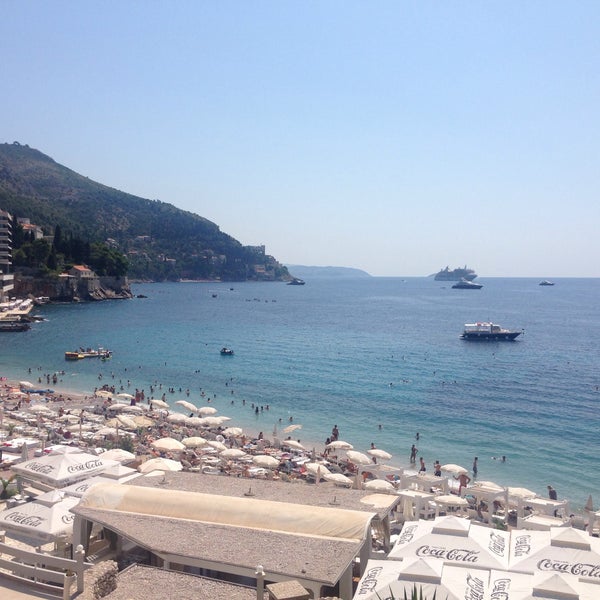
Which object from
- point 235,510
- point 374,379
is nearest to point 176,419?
point 235,510

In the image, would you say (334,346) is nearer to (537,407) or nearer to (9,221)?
(537,407)

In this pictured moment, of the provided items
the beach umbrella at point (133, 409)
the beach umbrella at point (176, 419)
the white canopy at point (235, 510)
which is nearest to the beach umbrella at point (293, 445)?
the beach umbrella at point (176, 419)

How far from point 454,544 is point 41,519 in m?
8.59

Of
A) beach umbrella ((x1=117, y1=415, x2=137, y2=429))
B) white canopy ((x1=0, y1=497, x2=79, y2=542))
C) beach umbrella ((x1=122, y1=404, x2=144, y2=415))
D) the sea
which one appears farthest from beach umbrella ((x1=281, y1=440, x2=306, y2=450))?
white canopy ((x1=0, y1=497, x2=79, y2=542))

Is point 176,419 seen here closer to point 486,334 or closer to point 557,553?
point 557,553

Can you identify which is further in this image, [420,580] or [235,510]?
[235,510]

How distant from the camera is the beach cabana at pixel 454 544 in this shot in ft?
38.3

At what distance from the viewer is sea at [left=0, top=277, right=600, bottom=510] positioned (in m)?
30.8

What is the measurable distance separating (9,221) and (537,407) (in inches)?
3642

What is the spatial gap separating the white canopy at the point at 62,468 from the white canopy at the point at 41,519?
2150 mm

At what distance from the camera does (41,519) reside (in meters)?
13.1

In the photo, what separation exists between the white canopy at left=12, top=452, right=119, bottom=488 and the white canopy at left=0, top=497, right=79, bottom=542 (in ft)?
7.05

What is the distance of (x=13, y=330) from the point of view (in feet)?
230

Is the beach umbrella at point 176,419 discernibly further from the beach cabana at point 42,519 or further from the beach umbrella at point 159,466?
the beach cabana at point 42,519
